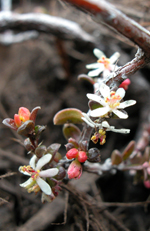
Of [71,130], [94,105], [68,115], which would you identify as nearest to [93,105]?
[94,105]

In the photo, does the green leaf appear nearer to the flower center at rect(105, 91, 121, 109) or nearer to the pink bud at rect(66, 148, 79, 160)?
the flower center at rect(105, 91, 121, 109)

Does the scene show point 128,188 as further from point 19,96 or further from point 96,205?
point 19,96

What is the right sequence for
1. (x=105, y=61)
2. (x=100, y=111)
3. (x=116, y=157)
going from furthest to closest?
(x=116, y=157)
(x=105, y=61)
(x=100, y=111)

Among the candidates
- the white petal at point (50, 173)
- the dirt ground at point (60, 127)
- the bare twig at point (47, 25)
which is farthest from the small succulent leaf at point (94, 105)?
the bare twig at point (47, 25)

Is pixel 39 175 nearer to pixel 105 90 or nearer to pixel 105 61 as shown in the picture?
pixel 105 90

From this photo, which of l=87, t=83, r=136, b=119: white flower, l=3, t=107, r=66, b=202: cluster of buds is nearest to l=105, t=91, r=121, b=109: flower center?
l=87, t=83, r=136, b=119: white flower

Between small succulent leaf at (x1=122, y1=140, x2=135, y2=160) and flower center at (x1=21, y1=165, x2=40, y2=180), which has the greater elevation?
flower center at (x1=21, y1=165, x2=40, y2=180)

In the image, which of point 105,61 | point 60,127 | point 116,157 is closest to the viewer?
point 105,61
